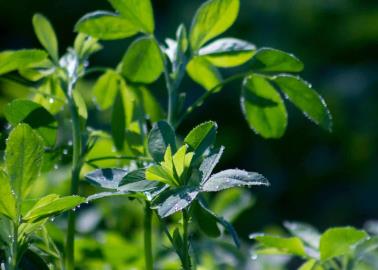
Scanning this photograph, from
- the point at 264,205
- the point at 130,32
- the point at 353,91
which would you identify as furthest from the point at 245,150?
the point at 130,32

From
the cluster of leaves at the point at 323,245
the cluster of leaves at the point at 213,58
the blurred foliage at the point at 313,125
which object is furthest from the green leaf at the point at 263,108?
the blurred foliage at the point at 313,125

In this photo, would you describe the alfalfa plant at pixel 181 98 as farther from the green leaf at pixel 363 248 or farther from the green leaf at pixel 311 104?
the green leaf at pixel 363 248

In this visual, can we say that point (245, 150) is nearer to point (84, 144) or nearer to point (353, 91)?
point (353, 91)

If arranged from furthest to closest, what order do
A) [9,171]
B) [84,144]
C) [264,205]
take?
[264,205] < [84,144] < [9,171]

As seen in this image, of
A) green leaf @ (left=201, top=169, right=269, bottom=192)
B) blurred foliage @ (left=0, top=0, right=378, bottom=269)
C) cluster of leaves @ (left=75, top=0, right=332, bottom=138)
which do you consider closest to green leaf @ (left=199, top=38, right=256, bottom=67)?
cluster of leaves @ (left=75, top=0, right=332, bottom=138)

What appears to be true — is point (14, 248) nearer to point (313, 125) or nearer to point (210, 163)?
point (210, 163)

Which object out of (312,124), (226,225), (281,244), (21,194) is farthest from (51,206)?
(312,124)
